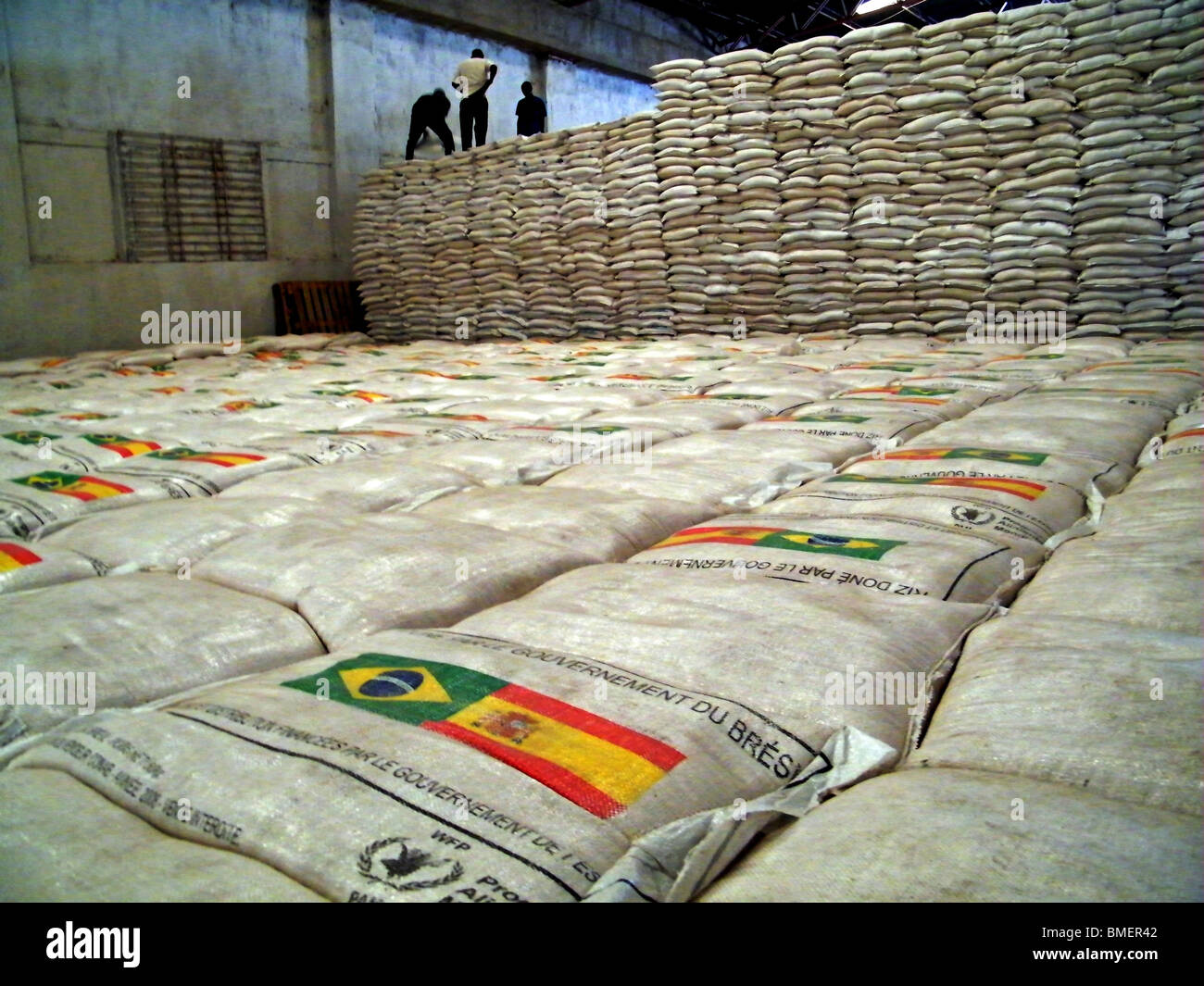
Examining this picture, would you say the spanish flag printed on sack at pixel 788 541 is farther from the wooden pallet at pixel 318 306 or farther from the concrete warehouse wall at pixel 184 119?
the wooden pallet at pixel 318 306

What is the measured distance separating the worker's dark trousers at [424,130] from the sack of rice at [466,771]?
30.6ft

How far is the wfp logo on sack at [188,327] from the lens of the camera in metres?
8.31

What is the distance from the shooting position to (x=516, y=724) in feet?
3.00

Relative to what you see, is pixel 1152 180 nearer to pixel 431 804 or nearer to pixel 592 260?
pixel 592 260

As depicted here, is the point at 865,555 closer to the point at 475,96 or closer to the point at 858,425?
the point at 858,425

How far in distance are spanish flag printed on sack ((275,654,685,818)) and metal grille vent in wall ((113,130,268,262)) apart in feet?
27.8

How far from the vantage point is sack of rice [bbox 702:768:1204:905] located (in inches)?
25.3

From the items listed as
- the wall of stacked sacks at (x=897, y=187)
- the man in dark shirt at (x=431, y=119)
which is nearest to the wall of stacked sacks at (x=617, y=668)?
the wall of stacked sacks at (x=897, y=187)

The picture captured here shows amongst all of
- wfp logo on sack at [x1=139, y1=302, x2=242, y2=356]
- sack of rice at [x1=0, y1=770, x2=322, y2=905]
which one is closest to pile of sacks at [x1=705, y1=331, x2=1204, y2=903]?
sack of rice at [x1=0, y1=770, x2=322, y2=905]

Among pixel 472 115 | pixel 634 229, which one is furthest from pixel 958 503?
pixel 472 115

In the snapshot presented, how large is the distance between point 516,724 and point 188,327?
Result: 887cm

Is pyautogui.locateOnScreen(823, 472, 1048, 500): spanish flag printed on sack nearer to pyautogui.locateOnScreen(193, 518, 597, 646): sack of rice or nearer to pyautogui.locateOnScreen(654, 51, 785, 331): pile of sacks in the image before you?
pyautogui.locateOnScreen(193, 518, 597, 646): sack of rice
